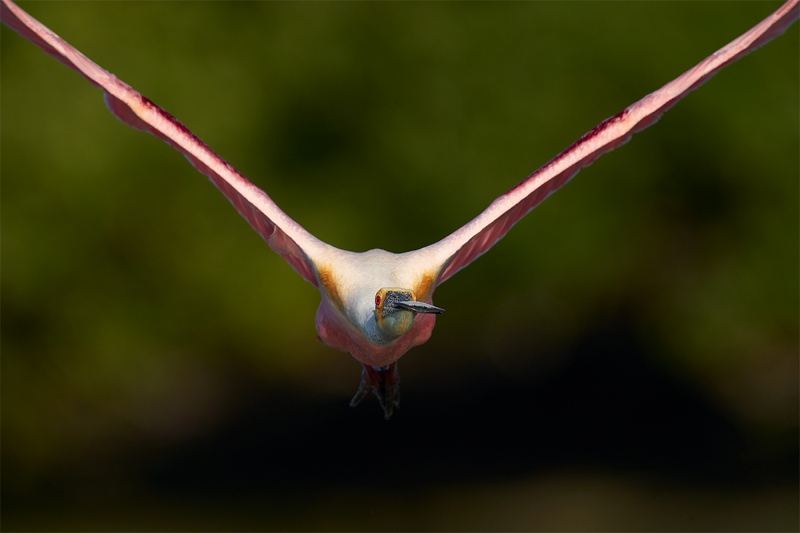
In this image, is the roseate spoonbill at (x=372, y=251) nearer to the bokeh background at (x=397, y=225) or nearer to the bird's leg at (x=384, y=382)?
the bird's leg at (x=384, y=382)

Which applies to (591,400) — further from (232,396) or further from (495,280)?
(232,396)

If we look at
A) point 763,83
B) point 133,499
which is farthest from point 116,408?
point 763,83

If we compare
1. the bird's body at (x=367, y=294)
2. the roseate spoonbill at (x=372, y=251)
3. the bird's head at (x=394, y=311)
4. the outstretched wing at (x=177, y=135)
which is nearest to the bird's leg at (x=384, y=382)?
the roseate spoonbill at (x=372, y=251)

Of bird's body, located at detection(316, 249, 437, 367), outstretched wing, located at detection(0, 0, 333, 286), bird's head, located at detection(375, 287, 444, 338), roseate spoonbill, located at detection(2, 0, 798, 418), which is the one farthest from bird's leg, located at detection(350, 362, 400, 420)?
bird's head, located at detection(375, 287, 444, 338)

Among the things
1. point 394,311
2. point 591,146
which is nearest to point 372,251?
point 394,311

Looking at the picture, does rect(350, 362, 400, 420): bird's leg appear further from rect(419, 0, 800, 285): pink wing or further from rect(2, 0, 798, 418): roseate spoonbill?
rect(419, 0, 800, 285): pink wing

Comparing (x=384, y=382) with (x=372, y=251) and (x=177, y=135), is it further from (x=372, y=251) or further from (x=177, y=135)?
(x=177, y=135)
